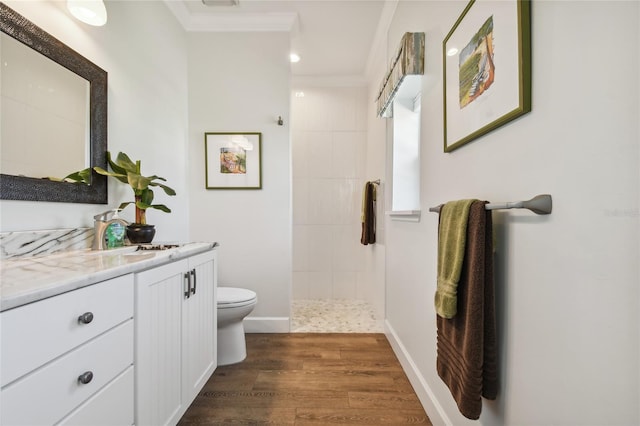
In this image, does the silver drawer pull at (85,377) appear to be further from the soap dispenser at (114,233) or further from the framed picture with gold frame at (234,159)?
the framed picture with gold frame at (234,159)

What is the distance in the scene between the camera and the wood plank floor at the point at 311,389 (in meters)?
1.49

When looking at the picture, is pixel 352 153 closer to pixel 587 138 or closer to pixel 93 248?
pixel 93 248

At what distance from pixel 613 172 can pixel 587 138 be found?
9 cm

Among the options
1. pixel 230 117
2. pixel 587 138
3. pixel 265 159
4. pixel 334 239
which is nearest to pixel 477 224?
pixel 587 138

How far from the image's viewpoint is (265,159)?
251 cm

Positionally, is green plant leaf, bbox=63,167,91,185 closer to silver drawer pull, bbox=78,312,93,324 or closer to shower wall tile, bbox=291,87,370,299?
silver drawer pull, bbox=78,312,93,324

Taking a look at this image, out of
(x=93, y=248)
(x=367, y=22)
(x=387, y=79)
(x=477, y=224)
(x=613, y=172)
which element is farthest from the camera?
(x=367, y=22)

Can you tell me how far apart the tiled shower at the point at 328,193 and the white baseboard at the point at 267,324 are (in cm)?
84

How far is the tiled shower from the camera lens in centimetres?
340

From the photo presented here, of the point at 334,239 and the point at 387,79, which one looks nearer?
the point at 387,79

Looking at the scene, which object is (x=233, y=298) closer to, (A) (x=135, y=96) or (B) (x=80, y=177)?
(B) (x=80, y=177)

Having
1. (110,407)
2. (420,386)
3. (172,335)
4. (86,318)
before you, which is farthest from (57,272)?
(420,386)

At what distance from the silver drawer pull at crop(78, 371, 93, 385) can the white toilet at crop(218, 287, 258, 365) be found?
1.08m

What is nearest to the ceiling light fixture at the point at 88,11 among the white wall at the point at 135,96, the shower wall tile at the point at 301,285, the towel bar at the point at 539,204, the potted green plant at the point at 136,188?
the white wall at the point at 135,96
